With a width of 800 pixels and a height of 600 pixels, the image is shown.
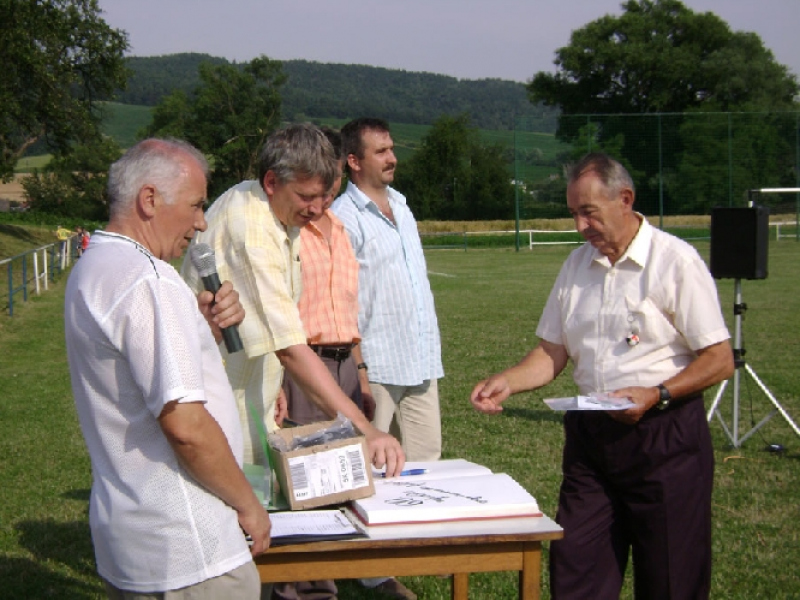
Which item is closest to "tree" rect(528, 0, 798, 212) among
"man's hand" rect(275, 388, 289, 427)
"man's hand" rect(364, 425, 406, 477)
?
"man's hand" rect(275, 388, 289, 427)

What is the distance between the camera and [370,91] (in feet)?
573

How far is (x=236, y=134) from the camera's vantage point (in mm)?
78000

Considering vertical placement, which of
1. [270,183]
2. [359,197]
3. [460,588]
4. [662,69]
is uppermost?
[662,69]

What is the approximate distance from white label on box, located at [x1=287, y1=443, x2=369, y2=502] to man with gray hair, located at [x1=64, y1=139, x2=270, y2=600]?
0.29 meters

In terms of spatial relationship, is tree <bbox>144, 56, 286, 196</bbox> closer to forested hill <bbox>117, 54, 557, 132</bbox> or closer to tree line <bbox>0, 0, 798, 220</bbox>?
tree line <bbox>0, 0, 798, 220</bbox>

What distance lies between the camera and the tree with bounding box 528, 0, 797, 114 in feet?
237

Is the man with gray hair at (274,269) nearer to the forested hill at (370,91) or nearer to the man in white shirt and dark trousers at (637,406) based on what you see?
the man in white shirt and dark trousers at (637,406)

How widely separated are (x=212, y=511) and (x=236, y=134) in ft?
255

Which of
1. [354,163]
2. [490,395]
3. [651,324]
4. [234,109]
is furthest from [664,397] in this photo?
[234,109]

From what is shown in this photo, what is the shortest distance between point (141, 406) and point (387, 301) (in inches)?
116

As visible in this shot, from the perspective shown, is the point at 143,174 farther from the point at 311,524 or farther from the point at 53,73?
the point at 53,73

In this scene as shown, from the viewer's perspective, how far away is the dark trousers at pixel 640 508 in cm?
360

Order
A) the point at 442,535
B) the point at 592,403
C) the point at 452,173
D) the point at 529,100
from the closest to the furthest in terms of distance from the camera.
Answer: the point at 442,535
the point at 592,403
the point at 452,173
the point at 529,100

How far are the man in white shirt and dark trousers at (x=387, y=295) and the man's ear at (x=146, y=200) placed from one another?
8.92 ft
